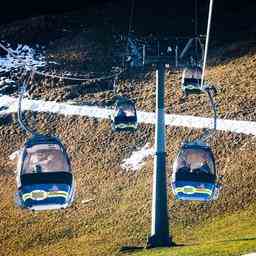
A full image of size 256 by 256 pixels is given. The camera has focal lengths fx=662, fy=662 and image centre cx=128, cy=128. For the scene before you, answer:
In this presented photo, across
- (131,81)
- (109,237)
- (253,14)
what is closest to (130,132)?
(131,81)

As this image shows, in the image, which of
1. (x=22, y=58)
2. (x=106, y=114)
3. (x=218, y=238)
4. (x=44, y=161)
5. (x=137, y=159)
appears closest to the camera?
(x=44, y=161)

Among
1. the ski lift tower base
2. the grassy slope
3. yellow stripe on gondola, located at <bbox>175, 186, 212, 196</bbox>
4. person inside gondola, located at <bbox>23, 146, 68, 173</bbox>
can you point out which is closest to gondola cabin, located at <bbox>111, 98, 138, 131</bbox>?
the grassy slope

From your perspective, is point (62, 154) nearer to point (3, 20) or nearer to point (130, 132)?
point (130, 132)

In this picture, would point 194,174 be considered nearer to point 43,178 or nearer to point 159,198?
point 159,198

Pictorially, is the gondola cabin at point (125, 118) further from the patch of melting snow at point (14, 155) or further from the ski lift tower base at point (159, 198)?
the patch of melting snow at point (14, 155)

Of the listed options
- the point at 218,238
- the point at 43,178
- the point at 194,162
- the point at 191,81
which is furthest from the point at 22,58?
the point at 218,238

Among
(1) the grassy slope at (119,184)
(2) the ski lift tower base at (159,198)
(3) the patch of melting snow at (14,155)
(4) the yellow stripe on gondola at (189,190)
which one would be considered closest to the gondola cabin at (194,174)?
(4) the yellow stripe on gondola at (189,190)
